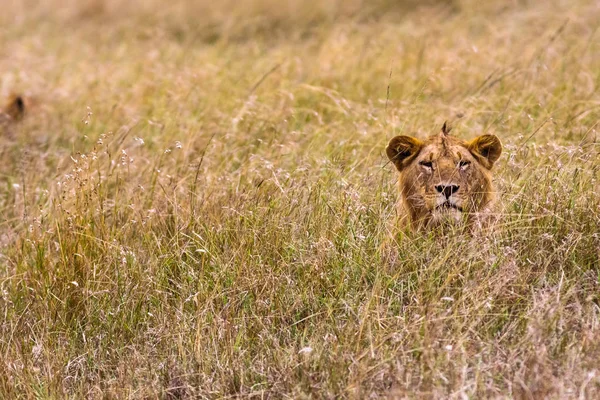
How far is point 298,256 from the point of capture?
182 inches

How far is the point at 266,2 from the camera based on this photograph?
1278cm

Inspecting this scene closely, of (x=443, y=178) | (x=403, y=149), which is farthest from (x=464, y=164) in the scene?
(x=403, y=149)

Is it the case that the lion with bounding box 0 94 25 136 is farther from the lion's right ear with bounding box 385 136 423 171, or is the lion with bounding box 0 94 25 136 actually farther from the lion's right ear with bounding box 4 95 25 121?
the lion's right ear with bounding box 385 136 423 171

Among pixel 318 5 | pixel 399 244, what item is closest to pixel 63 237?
pixel 399 244

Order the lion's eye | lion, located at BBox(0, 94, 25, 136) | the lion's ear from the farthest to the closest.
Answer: lion, located at BBox(0, 94, 25, 136), the lion's ear, the lion's eye

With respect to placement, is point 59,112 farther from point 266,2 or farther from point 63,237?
point 266,2

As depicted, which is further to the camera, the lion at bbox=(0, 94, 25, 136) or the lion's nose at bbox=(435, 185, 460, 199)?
the lion at bbox=(0, 94, 25, 136)

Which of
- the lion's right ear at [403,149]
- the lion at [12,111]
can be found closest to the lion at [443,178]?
the lion's right ear at [403,149]

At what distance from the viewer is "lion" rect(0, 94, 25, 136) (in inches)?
300

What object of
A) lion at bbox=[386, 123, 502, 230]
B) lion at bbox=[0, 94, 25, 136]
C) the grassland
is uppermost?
lion at bbox=[386, 123, 502, 230]

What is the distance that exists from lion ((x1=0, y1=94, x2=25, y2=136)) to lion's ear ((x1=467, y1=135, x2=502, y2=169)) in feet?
13.8

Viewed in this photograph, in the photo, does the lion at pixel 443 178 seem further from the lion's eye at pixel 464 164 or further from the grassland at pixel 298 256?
the grassland at pixel 298 256

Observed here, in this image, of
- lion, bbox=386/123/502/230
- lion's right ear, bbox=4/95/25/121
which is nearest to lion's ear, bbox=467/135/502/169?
lion, bbox=386/123/502/230

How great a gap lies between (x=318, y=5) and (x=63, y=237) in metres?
7.98
